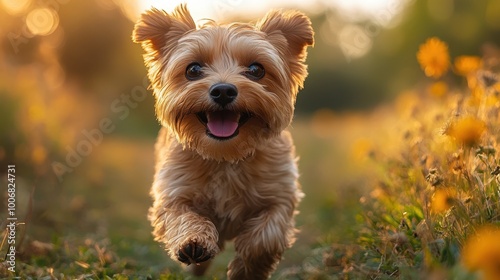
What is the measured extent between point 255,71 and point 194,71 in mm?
423

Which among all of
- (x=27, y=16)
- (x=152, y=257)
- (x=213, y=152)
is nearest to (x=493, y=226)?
(x=213, y=152)

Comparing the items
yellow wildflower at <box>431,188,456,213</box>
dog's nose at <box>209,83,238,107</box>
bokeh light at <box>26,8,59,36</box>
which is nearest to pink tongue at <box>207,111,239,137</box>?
dog's nose at <box>209,83,238,107</box>

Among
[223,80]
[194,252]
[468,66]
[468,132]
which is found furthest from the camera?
[468,66]

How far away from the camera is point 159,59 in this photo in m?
4.89

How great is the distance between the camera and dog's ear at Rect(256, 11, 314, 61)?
Result: 15.8 feet

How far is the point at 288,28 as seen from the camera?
4840mm

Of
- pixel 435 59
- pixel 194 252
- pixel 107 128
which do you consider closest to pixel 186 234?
pixel 194 252

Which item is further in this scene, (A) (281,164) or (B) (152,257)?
(B) (152,257)

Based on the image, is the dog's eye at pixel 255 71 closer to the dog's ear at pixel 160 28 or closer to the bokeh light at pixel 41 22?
the dog's ear at pixel 160 28

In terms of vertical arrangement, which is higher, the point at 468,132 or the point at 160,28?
the point at 160,28

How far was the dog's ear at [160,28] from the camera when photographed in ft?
15.7

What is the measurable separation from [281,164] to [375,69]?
25047 mm

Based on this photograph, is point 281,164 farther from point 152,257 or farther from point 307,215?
point 307,215

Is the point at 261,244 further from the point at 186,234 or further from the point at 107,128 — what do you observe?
the point at 107,128
